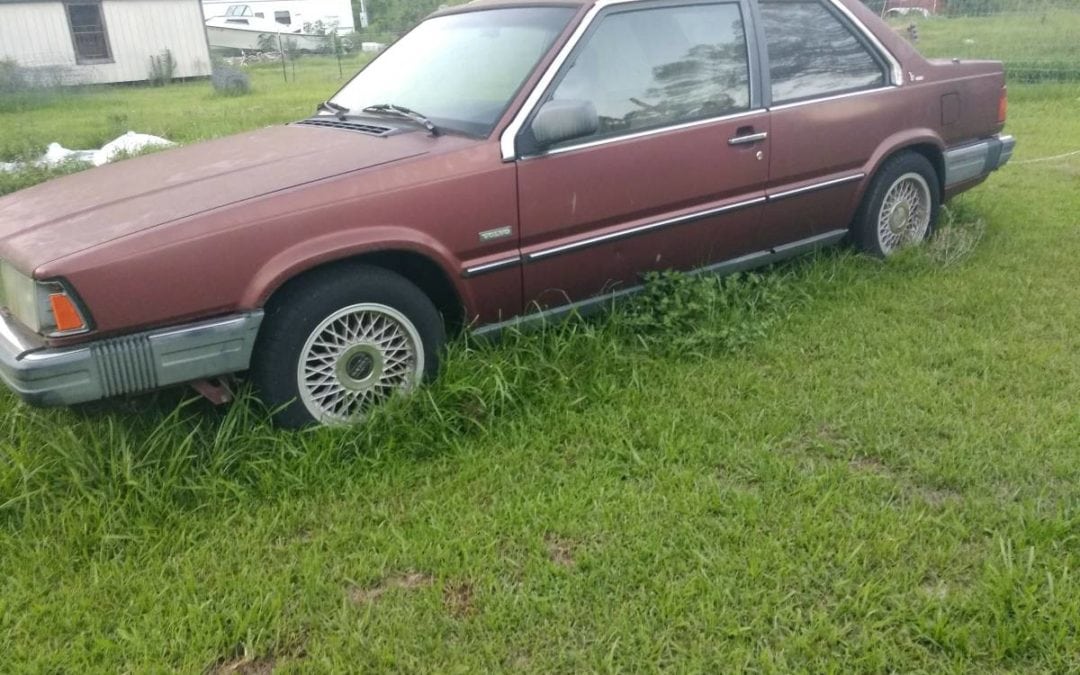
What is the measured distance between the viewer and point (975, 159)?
5.29 meters

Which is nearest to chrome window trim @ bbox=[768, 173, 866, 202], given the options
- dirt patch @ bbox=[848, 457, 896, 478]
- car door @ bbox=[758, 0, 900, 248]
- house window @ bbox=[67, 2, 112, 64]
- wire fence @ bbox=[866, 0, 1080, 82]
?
car door @ bbox=[758, 0, 900, 248]

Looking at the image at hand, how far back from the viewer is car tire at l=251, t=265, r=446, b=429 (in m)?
3.21

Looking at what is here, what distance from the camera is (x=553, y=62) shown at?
372 centimetres

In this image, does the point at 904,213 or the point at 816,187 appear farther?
the point at 904,213

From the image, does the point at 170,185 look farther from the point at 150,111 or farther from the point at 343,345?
the point at 150,111

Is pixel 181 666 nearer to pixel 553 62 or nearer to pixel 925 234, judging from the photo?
pixel 553 62

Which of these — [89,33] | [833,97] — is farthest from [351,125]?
[89,33]

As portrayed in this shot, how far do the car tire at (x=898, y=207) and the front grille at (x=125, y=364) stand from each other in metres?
3.70

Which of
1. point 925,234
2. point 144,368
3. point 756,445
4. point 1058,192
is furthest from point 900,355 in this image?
point 1058,192

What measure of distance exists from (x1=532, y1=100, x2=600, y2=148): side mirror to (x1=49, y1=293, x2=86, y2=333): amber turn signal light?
177 centimetres

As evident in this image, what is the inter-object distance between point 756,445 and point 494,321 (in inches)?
46.4

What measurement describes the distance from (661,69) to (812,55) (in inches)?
40.2

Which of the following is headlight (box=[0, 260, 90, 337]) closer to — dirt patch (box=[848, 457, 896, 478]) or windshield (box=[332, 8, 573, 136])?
windshield (box=[332, 8, 573, 136])

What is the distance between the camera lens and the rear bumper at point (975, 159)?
17.0ft
